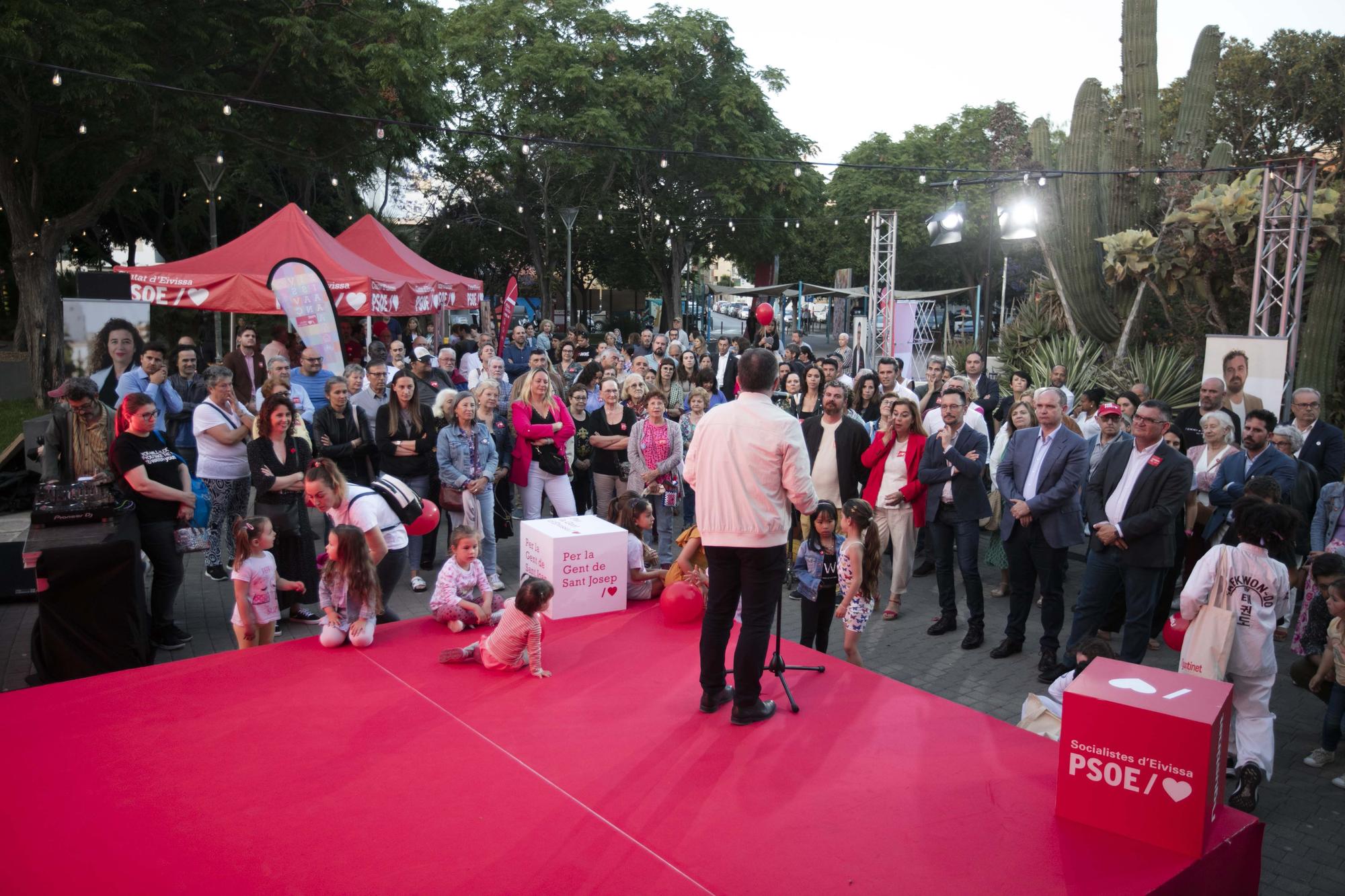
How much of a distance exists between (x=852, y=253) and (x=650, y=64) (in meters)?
19.1

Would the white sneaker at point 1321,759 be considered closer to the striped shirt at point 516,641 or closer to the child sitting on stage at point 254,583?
the striped shirt at point 516,641

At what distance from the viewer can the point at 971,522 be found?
6422 mm

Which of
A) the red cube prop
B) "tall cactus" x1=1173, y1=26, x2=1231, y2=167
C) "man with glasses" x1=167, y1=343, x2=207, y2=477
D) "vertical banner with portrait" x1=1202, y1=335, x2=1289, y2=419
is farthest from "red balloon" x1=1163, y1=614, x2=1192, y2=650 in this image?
"tall cactus" x1=1173, y1=26, x2=1231, y2=167

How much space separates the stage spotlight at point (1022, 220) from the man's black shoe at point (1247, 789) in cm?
1145

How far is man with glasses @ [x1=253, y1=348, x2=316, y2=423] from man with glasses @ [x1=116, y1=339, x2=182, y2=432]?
0.76 m

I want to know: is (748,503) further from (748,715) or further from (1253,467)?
(1253,467)

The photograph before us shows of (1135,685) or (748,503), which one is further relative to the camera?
(748,503)

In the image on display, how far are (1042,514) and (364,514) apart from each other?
401cm

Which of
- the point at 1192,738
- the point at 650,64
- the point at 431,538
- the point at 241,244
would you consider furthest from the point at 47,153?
the point at 1192,738

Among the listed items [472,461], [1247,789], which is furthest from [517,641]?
[1247,789]

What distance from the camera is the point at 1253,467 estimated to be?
6.33 meters

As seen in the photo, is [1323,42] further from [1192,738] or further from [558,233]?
[1192,738]

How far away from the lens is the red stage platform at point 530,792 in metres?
3.18

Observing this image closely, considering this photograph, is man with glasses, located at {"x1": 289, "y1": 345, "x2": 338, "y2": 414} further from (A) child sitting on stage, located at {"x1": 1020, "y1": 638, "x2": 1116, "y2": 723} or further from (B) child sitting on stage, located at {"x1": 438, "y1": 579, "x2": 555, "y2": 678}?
(A) child sitting on stage, located at {"x1": 1020, "y1": 638, "x2": 1116, "y2": 723}
